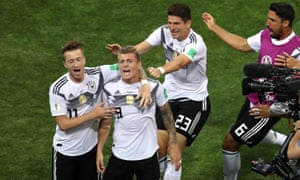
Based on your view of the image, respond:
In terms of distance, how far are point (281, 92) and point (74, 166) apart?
222 centimetres

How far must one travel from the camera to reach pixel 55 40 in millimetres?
12680

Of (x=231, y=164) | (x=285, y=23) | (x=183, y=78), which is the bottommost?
(x=231, y=164)

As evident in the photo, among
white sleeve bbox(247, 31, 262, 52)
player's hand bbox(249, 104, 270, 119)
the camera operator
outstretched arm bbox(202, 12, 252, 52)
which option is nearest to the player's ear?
white sleeve bbox(247, 31, 262, 52)

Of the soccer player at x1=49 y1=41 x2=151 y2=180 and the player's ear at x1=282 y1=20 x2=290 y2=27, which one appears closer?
the soccer player at x1=49 y1=41 x2=151 y2=180

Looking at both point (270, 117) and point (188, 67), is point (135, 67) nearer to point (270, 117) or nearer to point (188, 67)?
point (188, 67)

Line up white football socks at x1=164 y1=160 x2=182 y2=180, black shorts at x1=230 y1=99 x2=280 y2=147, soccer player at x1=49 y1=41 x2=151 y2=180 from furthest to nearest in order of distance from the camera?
black shorts at x1=230 y1=99 x2=280 y2=147 < white football socks at x1=164 y1=160 x2=182 y2=180 < soccer player at x1=49 y1=41 x2=151 y2=180

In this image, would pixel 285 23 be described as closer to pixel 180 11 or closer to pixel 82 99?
pixel 180 11

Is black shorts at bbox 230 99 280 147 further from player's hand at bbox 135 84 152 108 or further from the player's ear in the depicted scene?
player's hand at bbox 135 84 152 108

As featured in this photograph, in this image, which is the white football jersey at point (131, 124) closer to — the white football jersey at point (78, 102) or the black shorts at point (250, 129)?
the white football jersey at point (78, 102)

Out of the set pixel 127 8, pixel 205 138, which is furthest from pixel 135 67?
pixel 127 8

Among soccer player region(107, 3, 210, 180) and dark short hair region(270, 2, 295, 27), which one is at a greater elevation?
Answer: dark short hair region(270, 2, 295, 27)

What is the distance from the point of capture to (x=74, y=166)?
7289 mm

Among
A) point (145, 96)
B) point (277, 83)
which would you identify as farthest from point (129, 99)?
point (277, 83)

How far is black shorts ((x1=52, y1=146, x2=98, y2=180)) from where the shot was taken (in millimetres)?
7230
